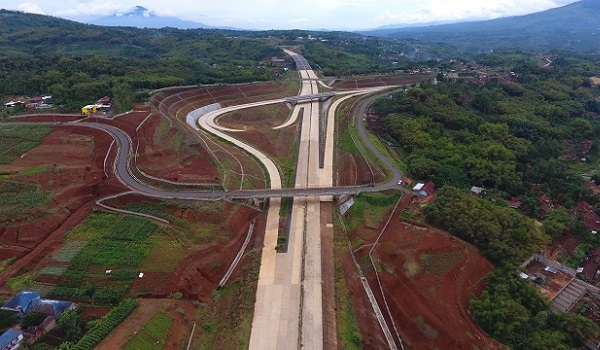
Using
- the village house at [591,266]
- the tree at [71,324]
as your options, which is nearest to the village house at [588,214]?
the village house at [591,266]

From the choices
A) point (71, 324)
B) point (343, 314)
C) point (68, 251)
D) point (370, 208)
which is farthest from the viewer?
point (370, 208)

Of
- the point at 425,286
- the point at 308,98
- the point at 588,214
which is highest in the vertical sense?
the point at 308,98

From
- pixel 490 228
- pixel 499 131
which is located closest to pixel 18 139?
pixel 490 228

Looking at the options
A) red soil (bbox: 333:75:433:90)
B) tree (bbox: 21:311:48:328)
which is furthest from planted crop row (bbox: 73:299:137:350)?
red soil (bbox: 333:75:433:90)

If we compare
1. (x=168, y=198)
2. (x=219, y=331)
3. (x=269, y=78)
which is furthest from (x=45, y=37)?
(x=219, y=331)

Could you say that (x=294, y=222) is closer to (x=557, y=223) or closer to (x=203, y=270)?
(x=203, y=270)

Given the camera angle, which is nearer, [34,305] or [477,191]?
[34,305]

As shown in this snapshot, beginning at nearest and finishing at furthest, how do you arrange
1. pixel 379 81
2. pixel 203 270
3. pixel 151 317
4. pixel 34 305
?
pixel 151 317, pixel 34 305, pixel 203 270, pixel 379 81
